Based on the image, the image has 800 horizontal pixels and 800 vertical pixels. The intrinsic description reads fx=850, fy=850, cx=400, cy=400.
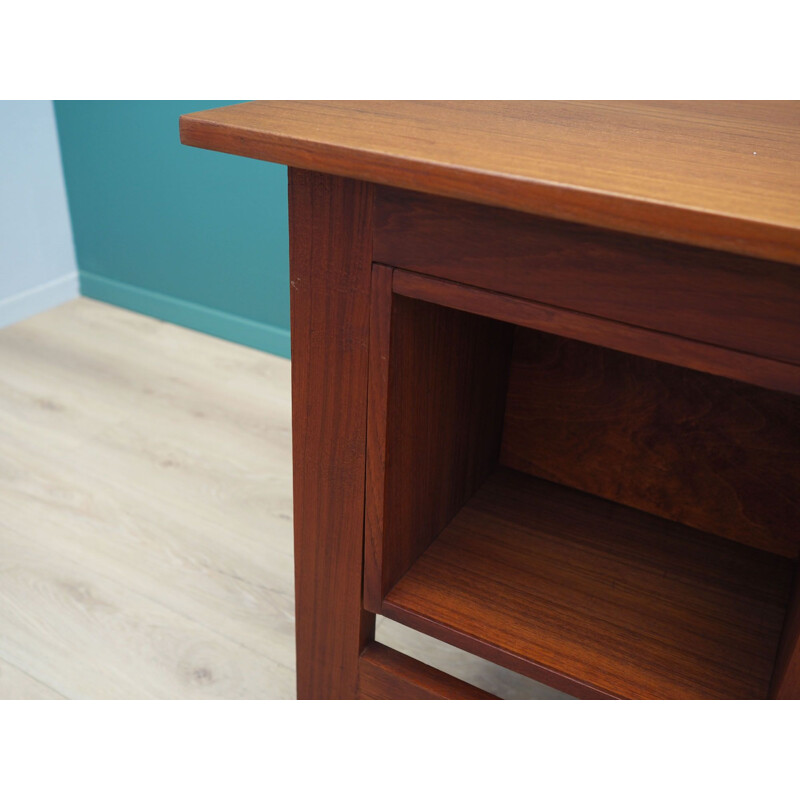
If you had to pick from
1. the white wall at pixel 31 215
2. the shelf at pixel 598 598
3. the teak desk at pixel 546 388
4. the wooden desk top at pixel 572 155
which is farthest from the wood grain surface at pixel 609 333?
the white wall at pixel 31 215

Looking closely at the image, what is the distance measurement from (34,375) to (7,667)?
0.90m

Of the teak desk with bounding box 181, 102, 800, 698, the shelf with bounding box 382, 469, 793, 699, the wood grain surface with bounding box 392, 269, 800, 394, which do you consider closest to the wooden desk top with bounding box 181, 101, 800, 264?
the teak desk with bounding box 181, 102, 800, 698

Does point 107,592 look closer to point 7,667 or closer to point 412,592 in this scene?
point 7,667

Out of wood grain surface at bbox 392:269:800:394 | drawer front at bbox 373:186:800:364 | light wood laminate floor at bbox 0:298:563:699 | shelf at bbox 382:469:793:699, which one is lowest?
light wood laminate floor at bbox 0:298:563:699

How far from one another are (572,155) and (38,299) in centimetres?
192

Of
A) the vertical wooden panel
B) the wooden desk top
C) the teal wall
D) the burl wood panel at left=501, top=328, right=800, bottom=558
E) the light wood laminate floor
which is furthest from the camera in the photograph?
the teal wall

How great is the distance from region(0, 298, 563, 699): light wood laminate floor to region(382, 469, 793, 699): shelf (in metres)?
0.30

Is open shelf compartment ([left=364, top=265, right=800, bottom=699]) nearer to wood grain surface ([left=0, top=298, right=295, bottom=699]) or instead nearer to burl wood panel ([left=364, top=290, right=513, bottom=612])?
burl wood panel ([left=364, top=290, right=513, bottom=612])

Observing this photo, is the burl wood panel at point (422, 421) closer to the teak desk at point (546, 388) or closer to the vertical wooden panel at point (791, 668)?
the teak desk at point (546, 388)

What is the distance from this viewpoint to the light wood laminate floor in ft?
3.80

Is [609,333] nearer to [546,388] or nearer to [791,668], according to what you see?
[791,668]

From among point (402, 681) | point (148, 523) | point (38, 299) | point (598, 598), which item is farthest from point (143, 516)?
point (38, 299)

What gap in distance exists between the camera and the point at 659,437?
3.18 ft

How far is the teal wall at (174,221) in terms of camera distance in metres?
1.91
